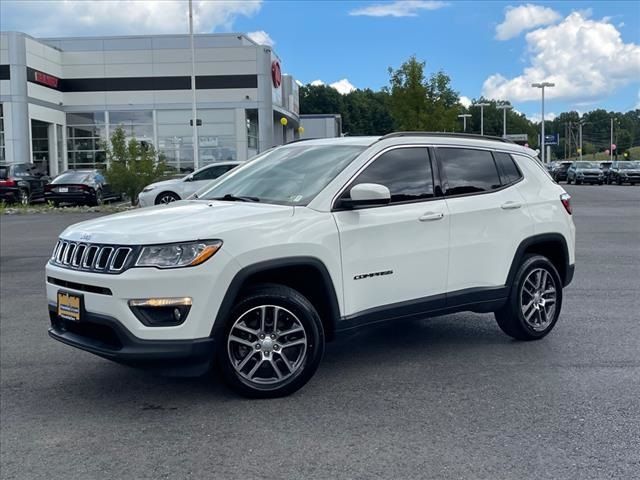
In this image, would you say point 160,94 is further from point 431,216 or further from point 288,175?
point 431,216

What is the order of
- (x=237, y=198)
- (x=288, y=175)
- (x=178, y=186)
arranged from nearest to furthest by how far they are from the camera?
(x=237, y=198) → (x=288, y=175) → (x=178, y=186)

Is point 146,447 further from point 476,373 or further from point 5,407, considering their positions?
point 476,373

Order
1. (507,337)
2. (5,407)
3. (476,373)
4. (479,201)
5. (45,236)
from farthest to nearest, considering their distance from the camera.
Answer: (45,236), (507,337), (479,201), (476,373), (5,407)

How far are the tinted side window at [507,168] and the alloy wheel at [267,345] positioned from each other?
8.16 ft

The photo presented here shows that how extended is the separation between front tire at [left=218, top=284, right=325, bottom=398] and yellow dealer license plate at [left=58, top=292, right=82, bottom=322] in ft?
3.08

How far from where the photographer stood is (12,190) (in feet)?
86.3

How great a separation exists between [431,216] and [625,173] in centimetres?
4312

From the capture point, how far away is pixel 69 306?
459cm

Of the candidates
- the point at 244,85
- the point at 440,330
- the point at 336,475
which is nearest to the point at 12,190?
A: the point at 244,85

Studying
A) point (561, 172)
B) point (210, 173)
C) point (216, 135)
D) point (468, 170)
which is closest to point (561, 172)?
point (561, 172)

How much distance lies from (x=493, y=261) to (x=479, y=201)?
19.9 inches

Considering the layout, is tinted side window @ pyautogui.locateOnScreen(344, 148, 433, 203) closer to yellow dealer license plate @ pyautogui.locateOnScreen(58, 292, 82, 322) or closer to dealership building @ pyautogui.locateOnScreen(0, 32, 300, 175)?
yellow dealer license plate @ pyautogui.locateOnScreen(58, 292, 82, 322)

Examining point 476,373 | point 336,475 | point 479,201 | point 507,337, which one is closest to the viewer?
point 336,475

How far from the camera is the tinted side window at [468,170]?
5.72 meters
